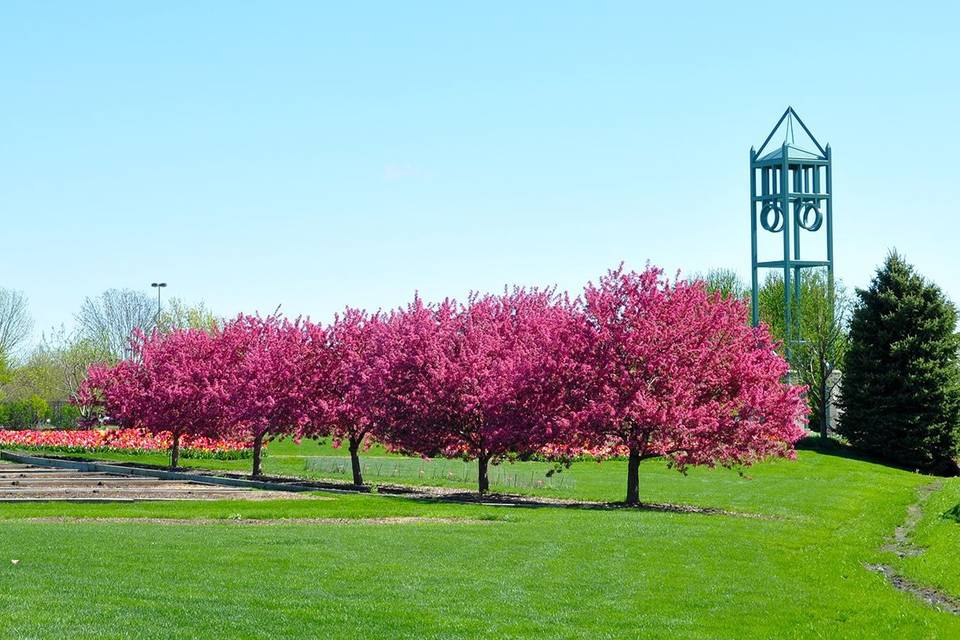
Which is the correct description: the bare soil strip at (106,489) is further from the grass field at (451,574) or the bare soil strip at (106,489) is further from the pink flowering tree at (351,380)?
the pink flowering tree at (351,380)

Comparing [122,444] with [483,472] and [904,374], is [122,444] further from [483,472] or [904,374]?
[904,374]

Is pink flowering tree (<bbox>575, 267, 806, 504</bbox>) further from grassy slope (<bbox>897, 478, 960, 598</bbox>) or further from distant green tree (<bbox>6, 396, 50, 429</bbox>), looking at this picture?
distant green tree (<bbox>6, 396, 50, 429</bbox>)

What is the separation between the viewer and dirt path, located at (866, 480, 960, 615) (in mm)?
18406

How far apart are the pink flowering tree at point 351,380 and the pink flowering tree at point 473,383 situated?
Answer: 0.52m

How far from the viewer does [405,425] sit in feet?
113

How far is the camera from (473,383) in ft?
110

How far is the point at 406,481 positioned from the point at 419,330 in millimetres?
7468

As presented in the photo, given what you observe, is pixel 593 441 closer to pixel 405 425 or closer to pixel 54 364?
pixel 405 425

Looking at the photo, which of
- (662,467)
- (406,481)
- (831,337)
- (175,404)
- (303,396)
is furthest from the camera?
(831,337)

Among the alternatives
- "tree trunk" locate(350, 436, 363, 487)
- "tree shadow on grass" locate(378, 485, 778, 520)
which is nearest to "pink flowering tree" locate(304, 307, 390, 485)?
"tree trunk" locate(350, 436, 363, 487)

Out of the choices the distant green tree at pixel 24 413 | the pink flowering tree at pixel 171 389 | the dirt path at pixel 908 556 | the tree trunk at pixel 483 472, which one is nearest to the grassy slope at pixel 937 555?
the dirt path at pixel 908 556

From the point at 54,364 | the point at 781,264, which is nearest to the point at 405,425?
the point at 781,264

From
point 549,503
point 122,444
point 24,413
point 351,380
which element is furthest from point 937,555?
point 24,413

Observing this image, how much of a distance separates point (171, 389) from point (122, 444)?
407 inches
